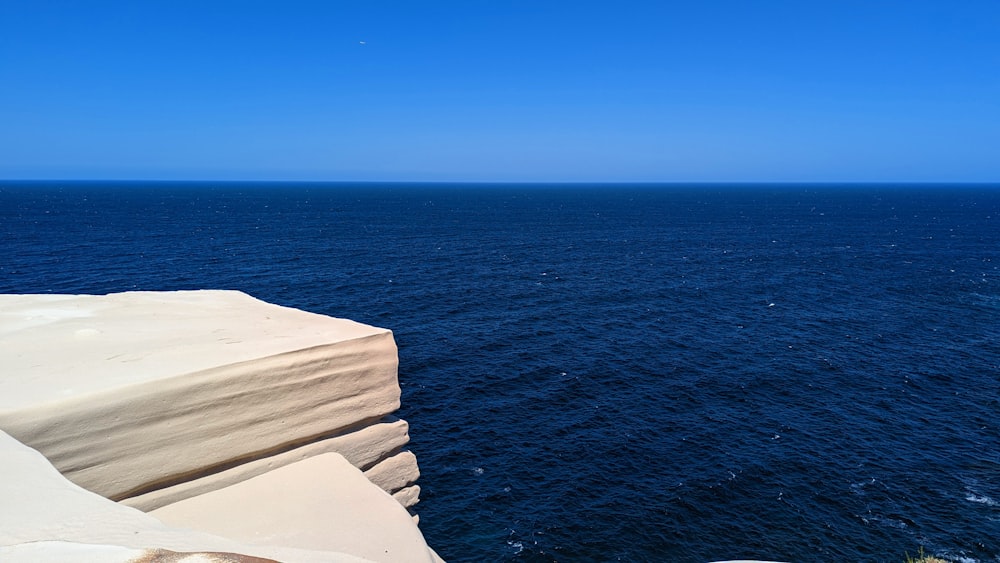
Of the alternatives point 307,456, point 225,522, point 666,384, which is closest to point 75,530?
point 225,522

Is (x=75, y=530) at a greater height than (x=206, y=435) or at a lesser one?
greater

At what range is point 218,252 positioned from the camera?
95.2m

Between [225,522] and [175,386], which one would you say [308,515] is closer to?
[225,522]

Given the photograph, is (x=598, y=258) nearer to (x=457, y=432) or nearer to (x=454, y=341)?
(x=454, y=341)

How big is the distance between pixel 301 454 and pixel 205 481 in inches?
141

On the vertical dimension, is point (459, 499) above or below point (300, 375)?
below

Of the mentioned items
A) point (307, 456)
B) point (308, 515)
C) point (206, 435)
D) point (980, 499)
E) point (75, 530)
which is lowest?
point (980, 499)

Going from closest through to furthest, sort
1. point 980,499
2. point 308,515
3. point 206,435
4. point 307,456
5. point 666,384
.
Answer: point 308,515 < point 206,435 < point 307,456 < point 980,499 < point 666,384

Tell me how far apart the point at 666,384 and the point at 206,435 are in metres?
34.1

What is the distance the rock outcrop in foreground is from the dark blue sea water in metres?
8.17

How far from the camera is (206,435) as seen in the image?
818 inches

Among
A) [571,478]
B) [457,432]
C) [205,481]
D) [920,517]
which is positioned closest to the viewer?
[205,481]

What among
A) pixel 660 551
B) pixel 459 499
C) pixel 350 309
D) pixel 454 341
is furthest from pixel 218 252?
pixel 660 551

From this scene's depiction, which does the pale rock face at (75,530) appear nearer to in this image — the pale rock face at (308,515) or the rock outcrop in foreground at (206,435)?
the rock outcrop in foreground at (206,435)
